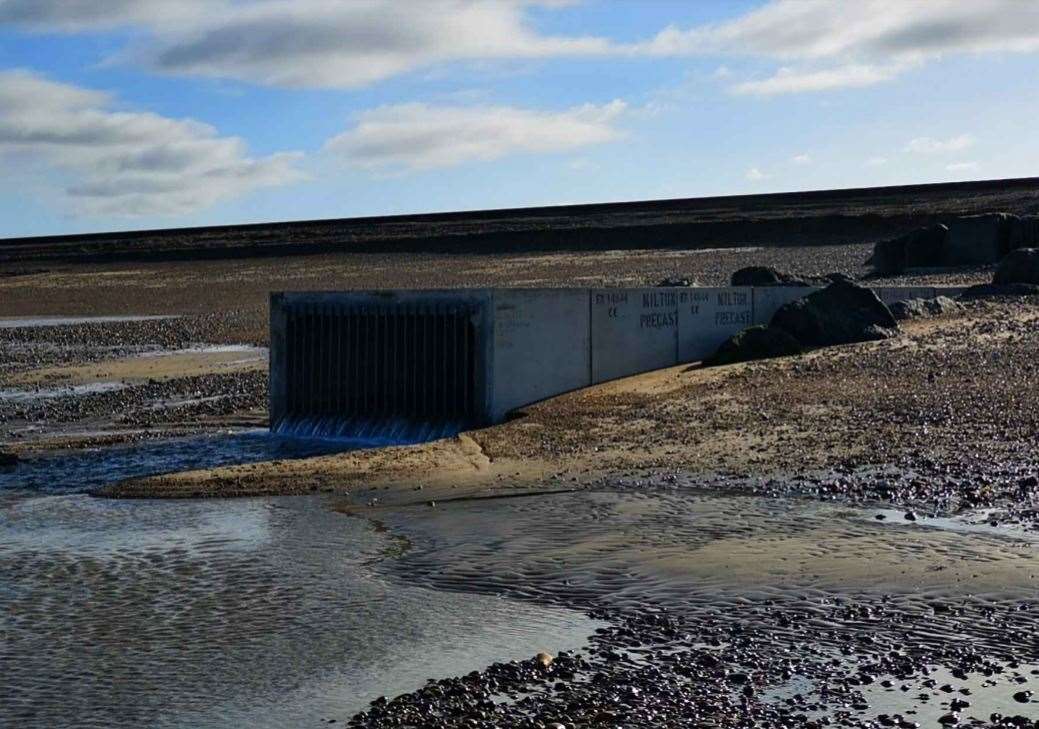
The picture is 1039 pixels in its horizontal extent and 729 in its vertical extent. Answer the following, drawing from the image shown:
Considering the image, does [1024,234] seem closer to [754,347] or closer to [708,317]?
[708,317]

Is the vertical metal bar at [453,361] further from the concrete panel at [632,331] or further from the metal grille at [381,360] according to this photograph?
the concrete panel at [632,331]

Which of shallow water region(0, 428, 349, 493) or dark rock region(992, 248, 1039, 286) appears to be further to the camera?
dark rock region(992, 248, 1039, 286)

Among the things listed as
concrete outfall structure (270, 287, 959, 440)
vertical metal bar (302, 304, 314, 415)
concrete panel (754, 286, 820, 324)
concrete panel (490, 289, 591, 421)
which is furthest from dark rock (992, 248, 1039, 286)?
vertical metal bar (302, 304, 314, 415)

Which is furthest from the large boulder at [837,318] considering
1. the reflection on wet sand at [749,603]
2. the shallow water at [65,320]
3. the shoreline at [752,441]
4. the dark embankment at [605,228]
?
the dark embankment at [605,228]

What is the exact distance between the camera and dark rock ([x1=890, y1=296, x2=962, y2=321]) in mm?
20938

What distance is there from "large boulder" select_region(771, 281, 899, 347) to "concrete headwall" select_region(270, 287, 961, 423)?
910 mm

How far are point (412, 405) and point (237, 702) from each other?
10.4 metres

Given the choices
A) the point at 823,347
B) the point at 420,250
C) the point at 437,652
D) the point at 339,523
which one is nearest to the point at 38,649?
the point at 437,652

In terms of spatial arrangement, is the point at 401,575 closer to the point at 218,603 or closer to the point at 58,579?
the point at 218,603

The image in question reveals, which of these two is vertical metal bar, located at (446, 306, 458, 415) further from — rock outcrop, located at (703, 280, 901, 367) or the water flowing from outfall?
rock outcrop, located at (703, 280, 901, 367)

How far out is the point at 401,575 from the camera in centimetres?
972

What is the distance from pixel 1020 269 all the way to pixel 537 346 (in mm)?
10791

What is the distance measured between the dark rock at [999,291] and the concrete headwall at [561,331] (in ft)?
14.6

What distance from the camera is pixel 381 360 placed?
59.1 feet
